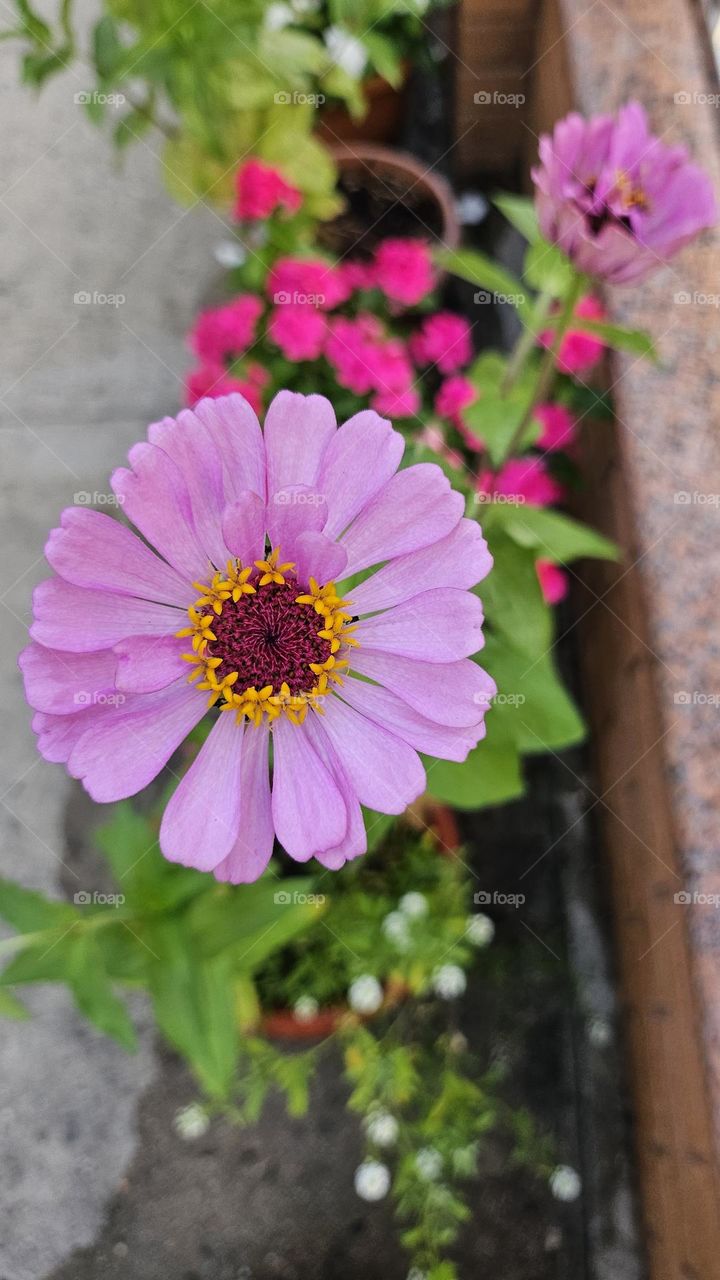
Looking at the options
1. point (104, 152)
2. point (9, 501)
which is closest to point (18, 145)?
point (104, 152)

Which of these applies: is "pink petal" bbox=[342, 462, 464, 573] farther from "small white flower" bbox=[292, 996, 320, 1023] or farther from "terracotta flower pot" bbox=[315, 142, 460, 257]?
"terracotta flower pot" bbox=[315, 142, 460, 257]

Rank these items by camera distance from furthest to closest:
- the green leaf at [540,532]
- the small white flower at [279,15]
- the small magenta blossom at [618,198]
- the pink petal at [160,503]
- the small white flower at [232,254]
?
1. the small white flower at [232,254]
2. the small white flower at [279,15]
3. the green leaf at [540,532]
4. the small magenta blossom at [618,198]
5. the pink petal at [160,503]

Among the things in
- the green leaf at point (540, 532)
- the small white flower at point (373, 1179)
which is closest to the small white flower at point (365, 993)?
the small white flower at point (373, 1179)

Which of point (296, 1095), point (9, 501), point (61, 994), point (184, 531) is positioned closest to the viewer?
point (184, 531)

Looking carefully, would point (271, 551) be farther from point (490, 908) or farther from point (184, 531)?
point (490, 908)

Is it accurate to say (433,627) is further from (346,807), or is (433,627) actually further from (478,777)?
(478,777)

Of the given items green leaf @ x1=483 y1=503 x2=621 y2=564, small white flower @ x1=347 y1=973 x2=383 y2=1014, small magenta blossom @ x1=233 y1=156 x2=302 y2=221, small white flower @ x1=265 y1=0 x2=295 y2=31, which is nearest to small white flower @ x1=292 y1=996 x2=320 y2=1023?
small white flower @ x1=347 y1=973 x2=383 y2=1014

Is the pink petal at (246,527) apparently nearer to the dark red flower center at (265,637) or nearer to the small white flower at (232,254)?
the dark red flower center at (265,637)
